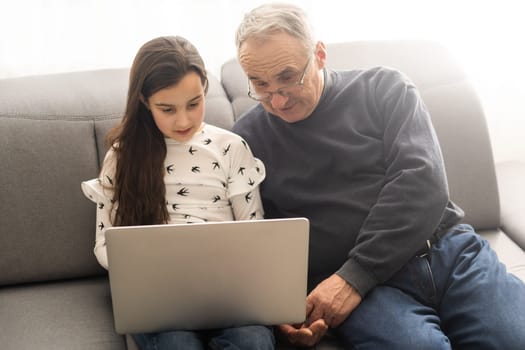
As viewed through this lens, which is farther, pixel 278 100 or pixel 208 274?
pixel 278 100

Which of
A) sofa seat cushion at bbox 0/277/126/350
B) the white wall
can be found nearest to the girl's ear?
sofa seat cushion at bbox 0/277/126/350

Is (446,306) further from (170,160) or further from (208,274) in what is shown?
(170,160)

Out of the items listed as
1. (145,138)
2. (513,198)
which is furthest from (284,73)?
(513,198)

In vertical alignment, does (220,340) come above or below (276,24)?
below

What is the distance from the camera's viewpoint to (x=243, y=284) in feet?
4.56

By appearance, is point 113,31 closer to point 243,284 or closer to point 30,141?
point 30,141

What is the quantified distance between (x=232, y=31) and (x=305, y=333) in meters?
1.12

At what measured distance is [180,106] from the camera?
5.24ft

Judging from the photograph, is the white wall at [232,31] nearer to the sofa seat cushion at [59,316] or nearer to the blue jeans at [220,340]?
the sofa seat cushion at [59,316]

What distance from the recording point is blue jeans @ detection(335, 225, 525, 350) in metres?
1.46

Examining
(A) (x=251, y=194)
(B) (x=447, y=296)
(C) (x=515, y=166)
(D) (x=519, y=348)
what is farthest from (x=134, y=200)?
(C) (x=515, y=166)

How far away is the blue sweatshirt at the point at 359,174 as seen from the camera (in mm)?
1600

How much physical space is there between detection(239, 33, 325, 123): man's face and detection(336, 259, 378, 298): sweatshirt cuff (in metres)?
0.40

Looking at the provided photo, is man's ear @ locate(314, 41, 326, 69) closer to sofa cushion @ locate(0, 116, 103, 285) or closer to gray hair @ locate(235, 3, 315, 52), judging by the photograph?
gray hair @ locate(235, 3, 315, 52)
